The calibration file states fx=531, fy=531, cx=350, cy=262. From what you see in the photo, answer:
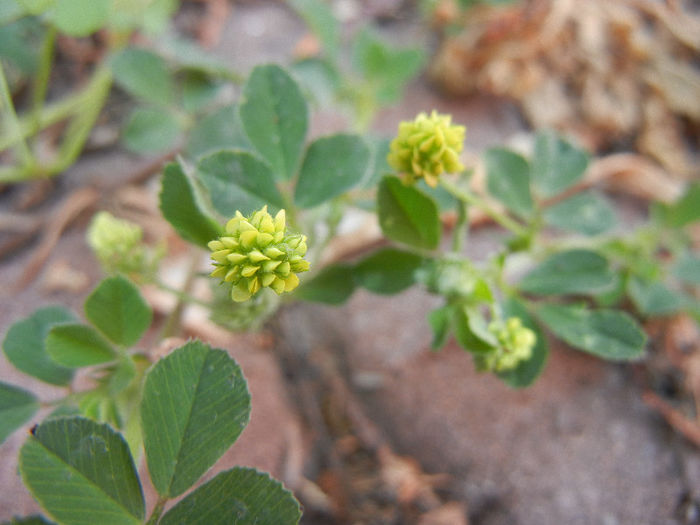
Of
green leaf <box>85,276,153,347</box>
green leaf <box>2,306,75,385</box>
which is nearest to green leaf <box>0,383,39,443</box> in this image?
green leaf <box>2,306,75,385</box>

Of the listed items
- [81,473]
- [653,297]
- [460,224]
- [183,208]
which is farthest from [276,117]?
[653,297]

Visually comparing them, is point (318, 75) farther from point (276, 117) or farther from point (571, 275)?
point (571, 275)

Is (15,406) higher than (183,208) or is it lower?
lower

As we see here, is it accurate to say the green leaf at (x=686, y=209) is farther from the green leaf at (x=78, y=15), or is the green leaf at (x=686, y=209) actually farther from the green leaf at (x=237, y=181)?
the green leaf at (x=78, y=15)

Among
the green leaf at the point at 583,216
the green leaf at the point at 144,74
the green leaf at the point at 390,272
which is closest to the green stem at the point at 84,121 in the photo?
the green leaf at the point at 144,74

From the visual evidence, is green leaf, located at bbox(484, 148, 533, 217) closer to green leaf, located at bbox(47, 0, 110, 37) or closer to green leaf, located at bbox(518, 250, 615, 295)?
green leaf, located at bbox(518, 250, 615, 295)

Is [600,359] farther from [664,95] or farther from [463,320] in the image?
[664,95]
